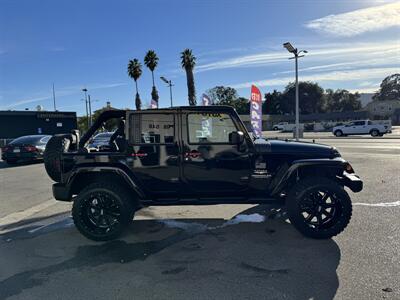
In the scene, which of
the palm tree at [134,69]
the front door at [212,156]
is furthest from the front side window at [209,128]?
the palm tree at [134,69]

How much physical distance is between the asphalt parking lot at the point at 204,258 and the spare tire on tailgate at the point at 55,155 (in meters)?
0.99

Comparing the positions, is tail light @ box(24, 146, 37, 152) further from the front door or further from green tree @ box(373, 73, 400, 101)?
green tree @ box(373, 73, 400, 101)

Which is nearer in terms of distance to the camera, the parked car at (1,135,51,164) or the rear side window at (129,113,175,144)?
the rear side window at (129,113,175,144)

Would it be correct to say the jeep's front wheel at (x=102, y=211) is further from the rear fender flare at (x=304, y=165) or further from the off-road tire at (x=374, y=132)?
the off-road tire at (x=374, y=132)

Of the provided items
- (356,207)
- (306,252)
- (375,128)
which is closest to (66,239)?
(306,252)

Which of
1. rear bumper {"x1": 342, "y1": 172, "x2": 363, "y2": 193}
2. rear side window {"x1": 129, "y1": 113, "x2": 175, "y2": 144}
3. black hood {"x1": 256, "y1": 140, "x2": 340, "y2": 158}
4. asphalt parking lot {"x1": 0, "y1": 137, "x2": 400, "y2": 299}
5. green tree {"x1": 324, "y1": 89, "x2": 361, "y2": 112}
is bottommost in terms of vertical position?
asphalt parking lot {"x1": 0, "y1": 137, "x2": 400, "y2": 299}

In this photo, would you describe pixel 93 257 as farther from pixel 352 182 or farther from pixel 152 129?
pixel 352 182

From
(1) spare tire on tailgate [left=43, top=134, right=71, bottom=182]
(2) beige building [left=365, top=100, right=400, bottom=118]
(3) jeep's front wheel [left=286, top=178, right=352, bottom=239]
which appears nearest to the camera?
(3) jeep's front wheel [left=286, top=178, right=352, bottom=239]

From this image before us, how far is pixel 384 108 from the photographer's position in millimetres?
77500

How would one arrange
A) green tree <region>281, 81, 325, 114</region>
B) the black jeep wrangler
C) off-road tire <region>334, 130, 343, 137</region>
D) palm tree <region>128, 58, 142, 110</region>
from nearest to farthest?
the black jeep wrangler, off-road tire <region>334, 130, 343, 137</region>, palm tree <region>128, 58, 142, 110</region>, green tree <region>281, 81, 325, 114</region>

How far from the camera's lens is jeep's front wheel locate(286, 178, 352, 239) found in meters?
4.44

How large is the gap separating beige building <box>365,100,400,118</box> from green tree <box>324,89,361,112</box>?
18112 millimetres

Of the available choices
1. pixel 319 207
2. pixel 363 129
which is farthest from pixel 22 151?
pixel 363 129

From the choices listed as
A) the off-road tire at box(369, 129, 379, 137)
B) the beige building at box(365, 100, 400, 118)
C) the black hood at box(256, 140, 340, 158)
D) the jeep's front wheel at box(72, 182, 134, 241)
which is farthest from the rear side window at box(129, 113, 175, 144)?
the beige building at box(365, 100, 400, 118)
